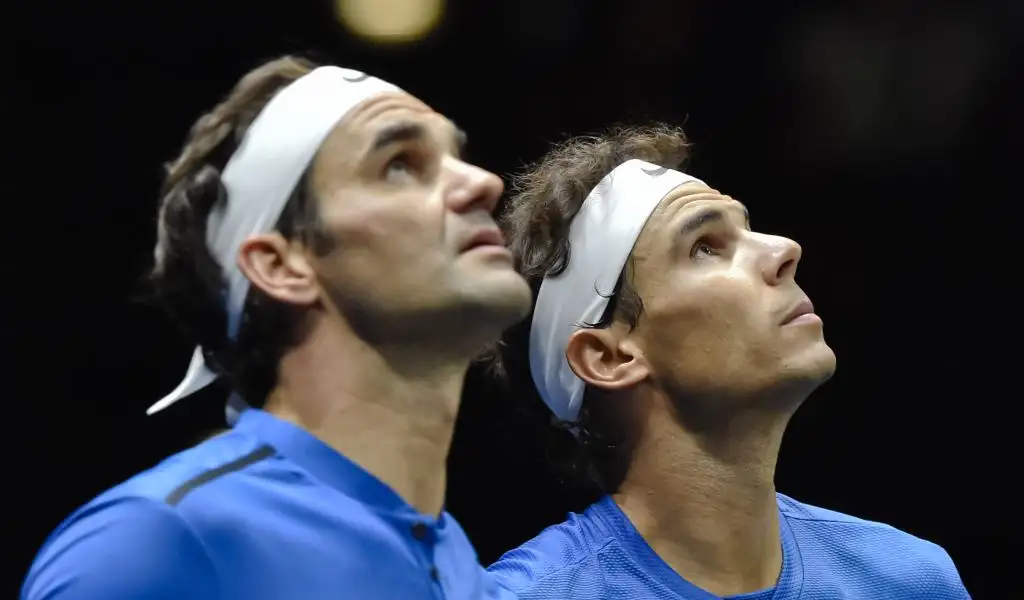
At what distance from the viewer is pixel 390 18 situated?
237cm

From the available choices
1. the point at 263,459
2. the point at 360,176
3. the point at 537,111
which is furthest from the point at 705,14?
the point at 263,459

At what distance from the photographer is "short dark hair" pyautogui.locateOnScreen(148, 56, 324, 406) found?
5.15 feet

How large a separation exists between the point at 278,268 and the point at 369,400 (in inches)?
7.5

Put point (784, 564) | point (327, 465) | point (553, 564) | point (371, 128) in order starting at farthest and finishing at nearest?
point (784, 564)
point (553, 564)
point (371, 128)
point (327, 465)


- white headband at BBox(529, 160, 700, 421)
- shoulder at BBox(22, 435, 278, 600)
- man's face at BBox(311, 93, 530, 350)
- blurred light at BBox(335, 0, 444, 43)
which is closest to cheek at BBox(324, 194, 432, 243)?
man's face at BBox(311, 93, 530, 350)

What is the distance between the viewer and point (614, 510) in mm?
1990

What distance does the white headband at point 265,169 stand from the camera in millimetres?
1570

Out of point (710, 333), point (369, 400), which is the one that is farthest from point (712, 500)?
point (369, 400)

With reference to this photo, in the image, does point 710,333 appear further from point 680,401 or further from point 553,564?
point 553,564

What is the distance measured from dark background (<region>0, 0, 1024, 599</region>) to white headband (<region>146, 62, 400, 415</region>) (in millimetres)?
488

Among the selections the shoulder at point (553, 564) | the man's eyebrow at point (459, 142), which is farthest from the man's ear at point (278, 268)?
the shoulder at point (553, 564)

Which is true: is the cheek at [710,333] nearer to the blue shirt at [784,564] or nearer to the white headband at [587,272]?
the white headband at [587,272]

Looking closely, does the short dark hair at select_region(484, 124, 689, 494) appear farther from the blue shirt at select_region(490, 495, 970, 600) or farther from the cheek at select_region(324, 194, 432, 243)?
the cheek at select_region(324, 194, 432, 243)

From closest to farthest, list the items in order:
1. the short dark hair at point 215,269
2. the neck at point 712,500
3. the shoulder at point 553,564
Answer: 1. the short dark hair at point 215,269
2. the shoulder at point 553,564
3. the neck at point 712,500
